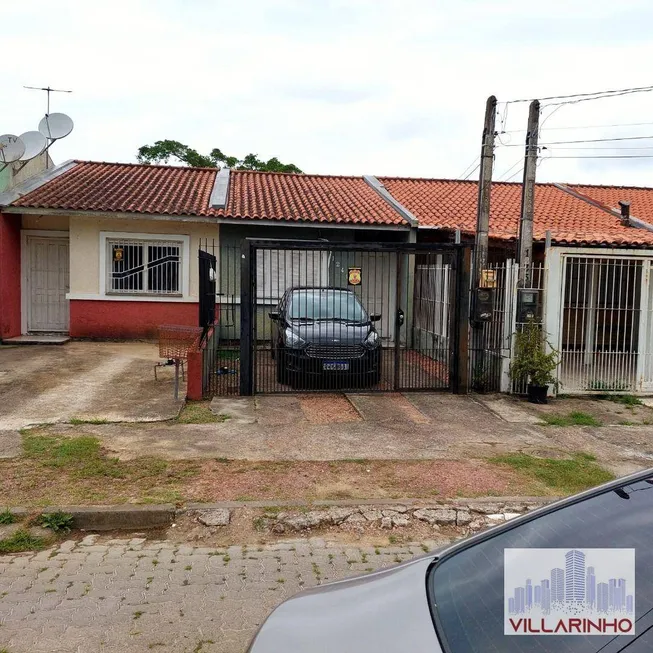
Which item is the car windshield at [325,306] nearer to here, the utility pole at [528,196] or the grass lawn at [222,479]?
the utility pole at [528,196]

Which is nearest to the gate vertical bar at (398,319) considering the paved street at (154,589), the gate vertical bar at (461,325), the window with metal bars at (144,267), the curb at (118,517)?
the gate vertical bar at (461,325)

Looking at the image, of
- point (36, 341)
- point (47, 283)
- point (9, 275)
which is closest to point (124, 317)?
point (36, 341)

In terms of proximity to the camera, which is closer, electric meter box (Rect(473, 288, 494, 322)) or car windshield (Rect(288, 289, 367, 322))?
electric meter box (Rect(473, 288, 494, 322))

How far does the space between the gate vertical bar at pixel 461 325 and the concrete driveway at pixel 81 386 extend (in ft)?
13.5

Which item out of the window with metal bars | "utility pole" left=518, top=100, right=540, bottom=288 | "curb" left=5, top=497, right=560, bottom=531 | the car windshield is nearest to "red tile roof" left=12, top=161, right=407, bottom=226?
the window with metal bars

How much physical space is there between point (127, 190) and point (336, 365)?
8391 mm

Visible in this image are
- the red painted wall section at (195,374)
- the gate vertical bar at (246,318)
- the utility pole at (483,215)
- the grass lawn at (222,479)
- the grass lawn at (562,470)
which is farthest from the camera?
the utility pole at (483,215)

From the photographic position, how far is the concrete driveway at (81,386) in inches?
310

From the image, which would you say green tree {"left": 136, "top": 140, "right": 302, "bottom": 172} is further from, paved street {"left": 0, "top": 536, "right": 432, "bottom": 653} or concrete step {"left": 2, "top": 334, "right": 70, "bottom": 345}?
paved street {"left": 0, "top": 536, "right": 432, "bottom": 653}

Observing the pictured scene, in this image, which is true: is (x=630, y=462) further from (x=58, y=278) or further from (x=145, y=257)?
(x=58, y=278)

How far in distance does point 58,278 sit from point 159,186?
3337 millimetres

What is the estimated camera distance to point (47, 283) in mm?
14828

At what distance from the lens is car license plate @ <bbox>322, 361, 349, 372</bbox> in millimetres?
9336

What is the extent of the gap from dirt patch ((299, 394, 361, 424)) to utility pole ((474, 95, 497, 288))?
2.68 meters
